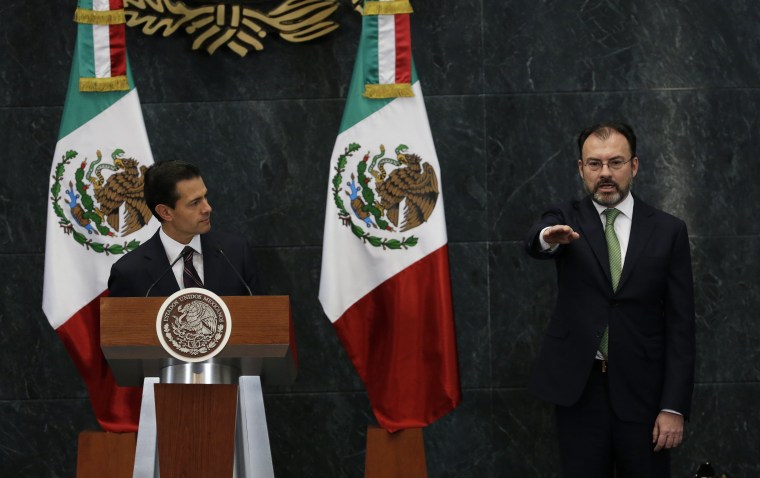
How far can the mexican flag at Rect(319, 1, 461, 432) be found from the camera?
4145 mm

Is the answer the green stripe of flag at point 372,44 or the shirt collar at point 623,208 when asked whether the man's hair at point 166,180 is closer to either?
the green stripe of flag at point 372,44

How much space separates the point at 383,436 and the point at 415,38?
176 centimetres

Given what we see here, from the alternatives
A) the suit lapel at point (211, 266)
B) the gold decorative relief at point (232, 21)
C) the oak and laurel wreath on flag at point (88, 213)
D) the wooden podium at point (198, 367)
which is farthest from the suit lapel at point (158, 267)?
the gold decorative relief at point (232, 21)

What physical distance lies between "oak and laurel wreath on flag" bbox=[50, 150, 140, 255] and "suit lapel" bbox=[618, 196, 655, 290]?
1.93 m

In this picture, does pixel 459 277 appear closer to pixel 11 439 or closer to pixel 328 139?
pixel 328 139

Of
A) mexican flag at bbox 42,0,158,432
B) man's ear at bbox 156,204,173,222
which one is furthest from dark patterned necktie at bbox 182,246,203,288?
mexican flag at bbox 42,0,158,432

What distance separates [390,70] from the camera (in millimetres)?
4211

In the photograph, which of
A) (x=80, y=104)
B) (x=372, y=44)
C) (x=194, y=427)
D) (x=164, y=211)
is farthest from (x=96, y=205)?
(x=194, y=427)

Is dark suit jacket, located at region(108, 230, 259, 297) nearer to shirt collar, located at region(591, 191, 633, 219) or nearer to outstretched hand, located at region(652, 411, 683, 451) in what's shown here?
shirt collar, located at region(591, 191, 633, 219)

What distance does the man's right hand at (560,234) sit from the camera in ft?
10.0

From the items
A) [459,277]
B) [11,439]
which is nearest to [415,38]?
[459,277]

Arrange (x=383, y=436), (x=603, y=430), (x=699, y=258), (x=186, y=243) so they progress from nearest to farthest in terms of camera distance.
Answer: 1. (x=603, y=430)
2. (x=186, y=243)
3. (x=383, y=436)
4. (x=699, y=258)

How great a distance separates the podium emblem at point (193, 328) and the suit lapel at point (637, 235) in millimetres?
1207

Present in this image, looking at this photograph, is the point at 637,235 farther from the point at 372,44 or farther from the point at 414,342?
the point at 372,44
